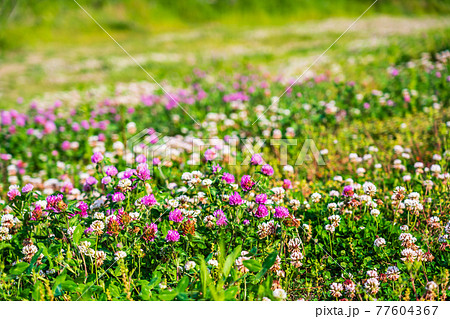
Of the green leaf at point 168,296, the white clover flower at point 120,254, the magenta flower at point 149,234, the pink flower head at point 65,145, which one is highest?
the pink flower head at point 65,145

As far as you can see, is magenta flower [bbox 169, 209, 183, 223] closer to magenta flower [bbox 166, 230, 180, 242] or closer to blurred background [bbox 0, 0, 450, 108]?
magenta flower [bbox 166, 230, 180, 242]

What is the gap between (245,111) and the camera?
19.7 feet

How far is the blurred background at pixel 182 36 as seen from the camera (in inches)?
472

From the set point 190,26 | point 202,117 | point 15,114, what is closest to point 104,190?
point 202,117

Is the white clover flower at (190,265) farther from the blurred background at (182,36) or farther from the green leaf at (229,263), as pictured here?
the blurred background at (182,36)

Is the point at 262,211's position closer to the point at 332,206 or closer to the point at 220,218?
the point at 220,218

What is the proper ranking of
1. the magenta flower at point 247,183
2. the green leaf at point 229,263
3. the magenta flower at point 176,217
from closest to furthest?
1. the green leaf at point 229,263
2. the magenta flower at point 176,217
3. the magenta flower at point 247,183

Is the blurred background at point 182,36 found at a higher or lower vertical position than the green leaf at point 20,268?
higher

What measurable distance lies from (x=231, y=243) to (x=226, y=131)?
2919mm

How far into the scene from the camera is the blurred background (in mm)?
11977

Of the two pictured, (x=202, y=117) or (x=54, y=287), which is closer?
(x=54, y=287)

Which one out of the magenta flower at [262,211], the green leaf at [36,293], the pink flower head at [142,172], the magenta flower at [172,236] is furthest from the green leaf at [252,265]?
the green leaf at [36,293]

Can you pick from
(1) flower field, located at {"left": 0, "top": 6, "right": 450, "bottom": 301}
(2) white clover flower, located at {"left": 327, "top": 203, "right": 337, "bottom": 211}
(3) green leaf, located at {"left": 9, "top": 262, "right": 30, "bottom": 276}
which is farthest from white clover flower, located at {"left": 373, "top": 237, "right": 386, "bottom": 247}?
(3) green leaf, located at {"left": 9, "top": 262, "right": 30, "bottom": 276}
